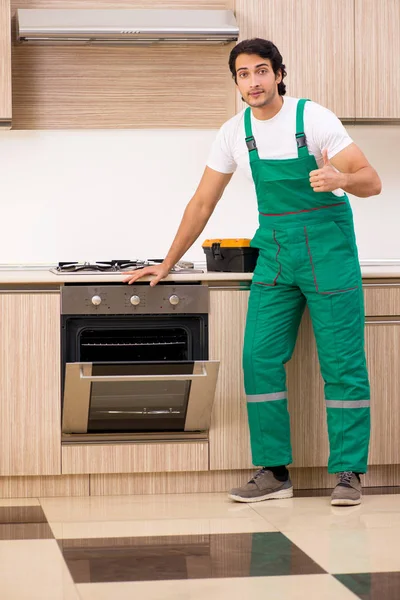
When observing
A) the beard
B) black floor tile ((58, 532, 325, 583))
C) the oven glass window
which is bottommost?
black floor tile ((58, 532, 325, 583))

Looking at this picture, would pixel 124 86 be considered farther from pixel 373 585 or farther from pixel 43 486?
pixel 373 585

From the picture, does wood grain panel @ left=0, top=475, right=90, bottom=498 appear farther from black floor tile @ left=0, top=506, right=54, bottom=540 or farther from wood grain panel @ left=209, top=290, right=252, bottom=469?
wood grain panel @ left=209, top=290, right=252, bottom=469

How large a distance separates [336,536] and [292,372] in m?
0.93

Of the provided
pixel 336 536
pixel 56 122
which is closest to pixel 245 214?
pixel 56 122

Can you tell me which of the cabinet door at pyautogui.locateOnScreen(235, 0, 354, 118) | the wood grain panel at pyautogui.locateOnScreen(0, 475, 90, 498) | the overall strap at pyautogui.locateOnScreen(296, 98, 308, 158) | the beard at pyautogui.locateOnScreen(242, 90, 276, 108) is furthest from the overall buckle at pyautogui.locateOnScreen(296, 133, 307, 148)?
the wood grain panel at pyautogui.locateOnScreen(0, 475, 90, 498)

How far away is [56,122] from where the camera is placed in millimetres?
4418

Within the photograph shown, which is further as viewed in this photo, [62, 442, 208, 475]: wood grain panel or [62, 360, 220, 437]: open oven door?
[62, 442, 208, 475]: wood grain panel

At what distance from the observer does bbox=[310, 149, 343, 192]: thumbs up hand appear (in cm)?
331

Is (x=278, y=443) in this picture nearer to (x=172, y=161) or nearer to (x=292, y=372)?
(x=292, y=372)

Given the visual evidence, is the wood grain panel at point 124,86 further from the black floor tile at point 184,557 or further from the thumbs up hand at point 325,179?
the black floor tile at point 184,557

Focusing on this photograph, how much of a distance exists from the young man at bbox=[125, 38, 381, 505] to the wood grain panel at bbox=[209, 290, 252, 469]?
5.0 inches

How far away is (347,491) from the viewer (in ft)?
11.8

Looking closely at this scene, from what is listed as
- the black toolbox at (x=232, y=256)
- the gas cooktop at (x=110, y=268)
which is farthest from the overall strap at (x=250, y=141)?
the gas cooktop at (x=110, y=268)

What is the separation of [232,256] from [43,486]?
44.5 inches
